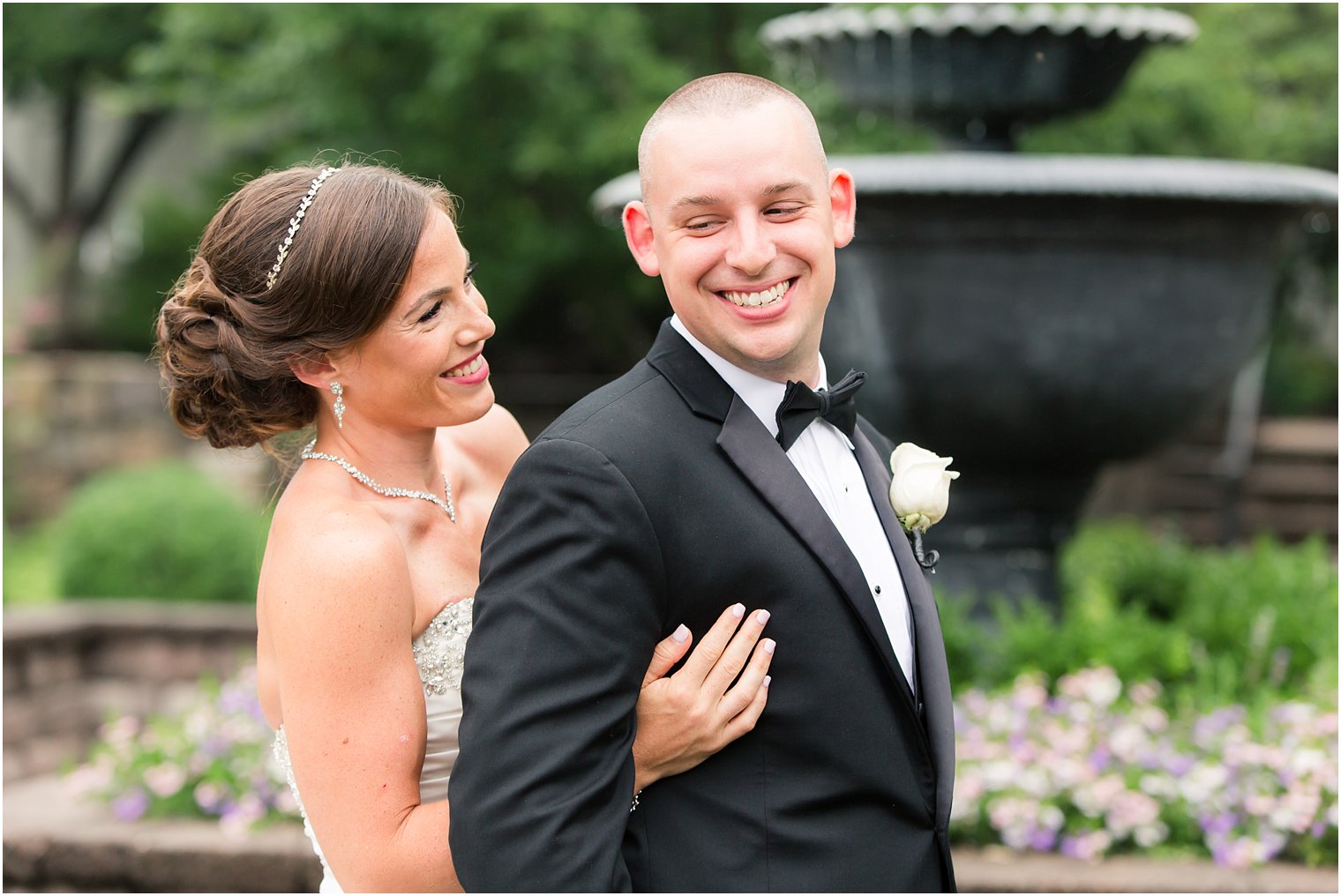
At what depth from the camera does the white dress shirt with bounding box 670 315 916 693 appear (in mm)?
2121

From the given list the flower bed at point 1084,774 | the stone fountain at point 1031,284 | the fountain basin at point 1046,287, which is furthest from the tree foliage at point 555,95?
the flower bed at point 1084,774

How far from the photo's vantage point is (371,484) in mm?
2473

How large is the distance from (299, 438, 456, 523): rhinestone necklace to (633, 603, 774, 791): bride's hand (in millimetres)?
723

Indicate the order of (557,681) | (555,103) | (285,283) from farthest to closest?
(555,103) < (285,283) < (557,681)

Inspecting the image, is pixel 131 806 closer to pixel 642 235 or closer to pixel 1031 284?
pixel 642 235

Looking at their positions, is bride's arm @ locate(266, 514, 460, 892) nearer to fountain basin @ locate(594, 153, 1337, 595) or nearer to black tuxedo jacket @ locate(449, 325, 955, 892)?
black tuxedo jacket @ locate(449, 325, 955, 892)

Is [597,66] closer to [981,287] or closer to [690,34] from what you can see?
[690,34]

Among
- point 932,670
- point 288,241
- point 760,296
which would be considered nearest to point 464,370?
point 288,241

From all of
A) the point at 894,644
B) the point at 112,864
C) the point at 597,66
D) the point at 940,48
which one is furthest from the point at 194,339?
the point at 597,66

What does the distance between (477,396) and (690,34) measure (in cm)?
928

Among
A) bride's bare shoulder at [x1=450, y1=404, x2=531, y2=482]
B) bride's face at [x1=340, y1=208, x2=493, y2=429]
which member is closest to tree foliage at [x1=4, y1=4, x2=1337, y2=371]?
bride's bare shoulder at [x1=450, y1=404, x2=531, y2=482]

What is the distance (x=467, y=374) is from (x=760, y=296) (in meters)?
0.59

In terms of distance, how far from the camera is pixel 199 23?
11.2m

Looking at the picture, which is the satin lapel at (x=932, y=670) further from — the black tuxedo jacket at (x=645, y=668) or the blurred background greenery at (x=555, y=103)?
the blurred background greenery at (x=555, y=103)
